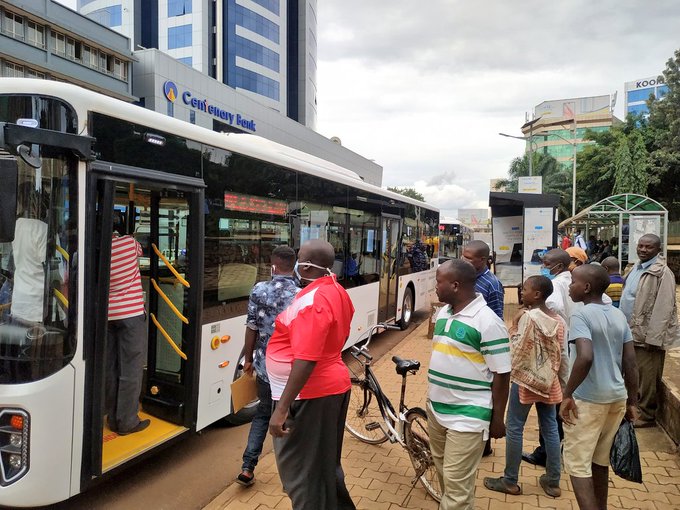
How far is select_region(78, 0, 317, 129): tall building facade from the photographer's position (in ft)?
163

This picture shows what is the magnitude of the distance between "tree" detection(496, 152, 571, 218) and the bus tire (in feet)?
111

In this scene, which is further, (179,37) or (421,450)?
(179,37)

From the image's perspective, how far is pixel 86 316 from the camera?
10.7 feet

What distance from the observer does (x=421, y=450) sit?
12.8ft

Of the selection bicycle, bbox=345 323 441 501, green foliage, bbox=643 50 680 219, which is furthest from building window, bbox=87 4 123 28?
bicycle, bbox=345 323 441 501

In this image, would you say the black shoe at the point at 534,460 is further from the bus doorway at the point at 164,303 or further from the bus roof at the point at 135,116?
the bus roof at the point at 135,116

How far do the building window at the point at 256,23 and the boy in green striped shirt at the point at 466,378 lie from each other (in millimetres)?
53429

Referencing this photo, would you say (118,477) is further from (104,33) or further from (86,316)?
(104,33)

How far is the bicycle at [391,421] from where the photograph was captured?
391cm

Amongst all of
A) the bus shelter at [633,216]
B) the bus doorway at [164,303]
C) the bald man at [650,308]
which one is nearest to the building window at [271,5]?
the bus shelter at [633,216]

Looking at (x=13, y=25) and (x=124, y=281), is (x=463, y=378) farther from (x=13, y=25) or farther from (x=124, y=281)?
(x=13, y=25)

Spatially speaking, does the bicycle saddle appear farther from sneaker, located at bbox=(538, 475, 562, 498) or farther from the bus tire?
the bus tire

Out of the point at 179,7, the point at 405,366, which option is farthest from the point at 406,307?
the point at 179,7

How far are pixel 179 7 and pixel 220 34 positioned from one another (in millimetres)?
5242
